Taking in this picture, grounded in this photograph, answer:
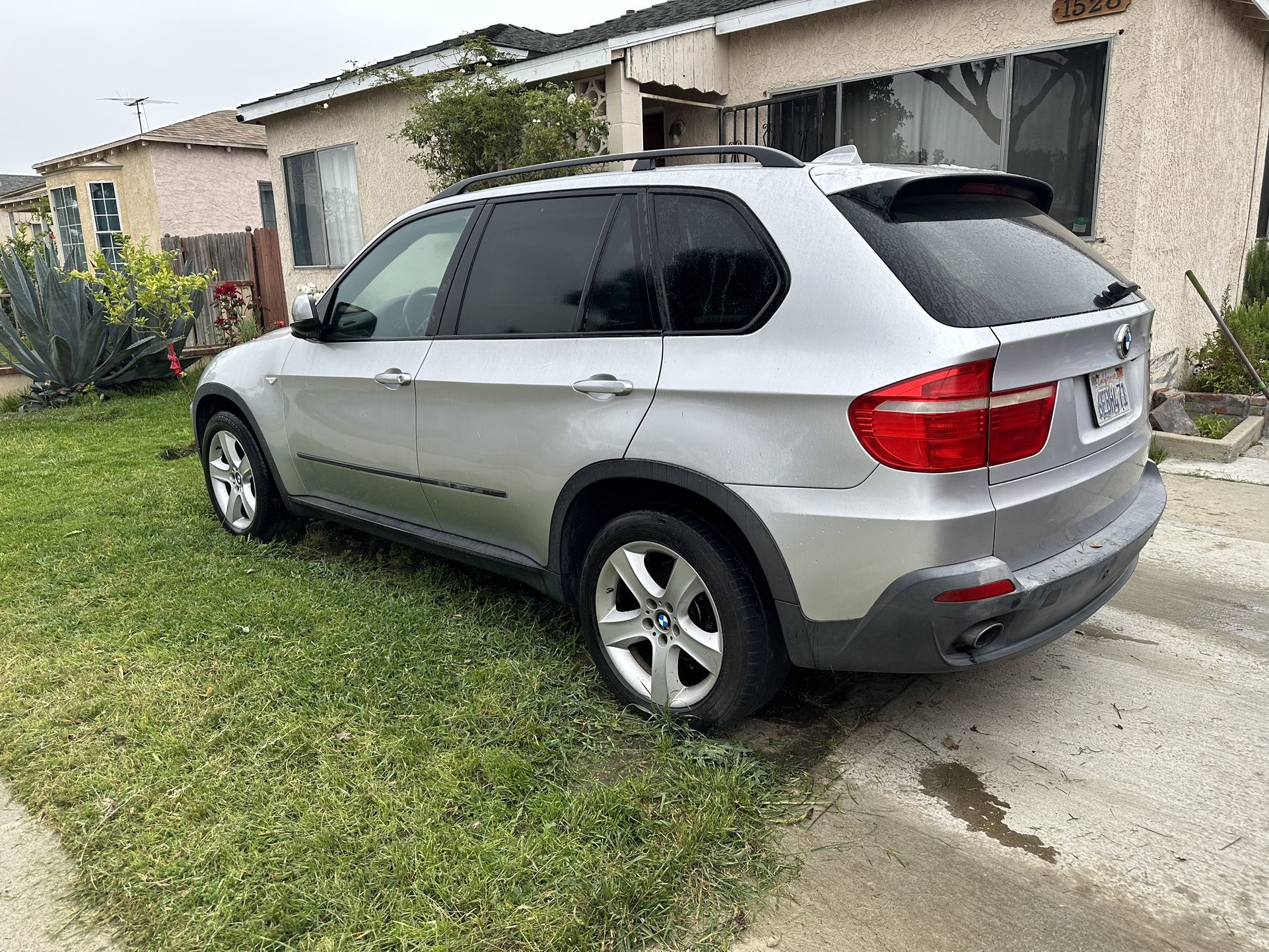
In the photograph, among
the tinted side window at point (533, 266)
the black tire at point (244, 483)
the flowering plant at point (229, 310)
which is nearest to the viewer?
the tinted side window at point (533, 266)

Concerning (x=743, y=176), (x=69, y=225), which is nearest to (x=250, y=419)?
(x=743, y=176)

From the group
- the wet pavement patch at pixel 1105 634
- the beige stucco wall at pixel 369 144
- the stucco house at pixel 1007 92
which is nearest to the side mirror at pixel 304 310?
the wet pavement patch at pixel 1105 634

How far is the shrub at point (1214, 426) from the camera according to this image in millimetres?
6996

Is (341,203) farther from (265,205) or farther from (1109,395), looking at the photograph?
(1109,395)

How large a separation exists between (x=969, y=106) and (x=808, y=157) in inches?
57.4

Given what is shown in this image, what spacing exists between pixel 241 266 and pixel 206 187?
17.5 feet

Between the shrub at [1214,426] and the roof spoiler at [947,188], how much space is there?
475 centimetres

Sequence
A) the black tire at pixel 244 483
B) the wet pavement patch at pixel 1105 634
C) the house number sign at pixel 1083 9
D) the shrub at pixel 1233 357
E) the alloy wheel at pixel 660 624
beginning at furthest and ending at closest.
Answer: the shrub at pixel 1233 357
the house number sign at pixel 1083 9
the black tire at pixel 244 483
the wet pavement patch at pixel 1105 634
the alloy wheel at pixel 660 624

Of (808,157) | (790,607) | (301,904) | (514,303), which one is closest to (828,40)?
(808,157)

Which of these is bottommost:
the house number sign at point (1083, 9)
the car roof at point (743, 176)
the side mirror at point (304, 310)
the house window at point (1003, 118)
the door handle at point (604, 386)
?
the door handle at point (604, 386)

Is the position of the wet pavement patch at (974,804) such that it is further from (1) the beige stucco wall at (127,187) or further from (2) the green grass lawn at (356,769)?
(1) the beige stucco wall at (127,187)

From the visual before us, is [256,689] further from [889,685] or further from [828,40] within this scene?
[828,40]

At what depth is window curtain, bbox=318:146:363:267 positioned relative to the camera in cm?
1162

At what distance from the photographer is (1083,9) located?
21.0 ft
